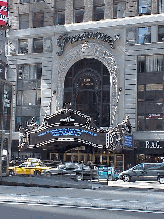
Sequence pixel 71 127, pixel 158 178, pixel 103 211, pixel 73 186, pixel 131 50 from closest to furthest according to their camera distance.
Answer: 1. pixel 103 211
2. pixel 73 186
3. pixel 158 178
4. pixel 71 127
5. pixel 131 50

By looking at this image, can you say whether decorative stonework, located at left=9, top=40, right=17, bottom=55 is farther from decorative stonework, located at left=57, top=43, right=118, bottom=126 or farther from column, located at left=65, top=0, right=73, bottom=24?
column, located at left=65, top=0, right=73, bottom=24

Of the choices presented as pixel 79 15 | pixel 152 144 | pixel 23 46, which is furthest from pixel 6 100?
pixel 23 46

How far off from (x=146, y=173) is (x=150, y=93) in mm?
14805

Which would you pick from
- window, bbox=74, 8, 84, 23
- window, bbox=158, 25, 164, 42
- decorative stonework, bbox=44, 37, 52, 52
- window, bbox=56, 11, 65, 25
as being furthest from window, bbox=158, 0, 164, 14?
decorative stonework, bbox=44, 37, 52, 52

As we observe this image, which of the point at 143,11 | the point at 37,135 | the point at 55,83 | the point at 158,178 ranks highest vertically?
the point at 143,11

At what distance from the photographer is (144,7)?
48.3 meters

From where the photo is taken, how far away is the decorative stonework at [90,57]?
→ 157 feet

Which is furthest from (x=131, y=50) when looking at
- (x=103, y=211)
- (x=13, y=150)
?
(x=103, y=211)

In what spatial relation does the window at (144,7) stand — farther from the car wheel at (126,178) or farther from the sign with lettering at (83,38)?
the car wheel at (126,178)

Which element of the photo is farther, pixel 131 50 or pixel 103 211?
pixel 131 50

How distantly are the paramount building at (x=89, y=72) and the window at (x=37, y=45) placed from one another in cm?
13

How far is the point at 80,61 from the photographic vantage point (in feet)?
165

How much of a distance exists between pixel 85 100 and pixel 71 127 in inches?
243

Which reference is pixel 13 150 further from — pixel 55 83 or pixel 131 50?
pixel 131 50
